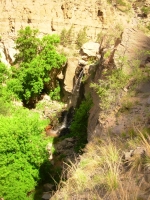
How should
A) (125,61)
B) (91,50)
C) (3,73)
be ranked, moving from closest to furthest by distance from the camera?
(125,61) < (91,50) < (3,73)

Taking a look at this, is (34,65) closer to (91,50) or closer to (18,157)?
(91,50)

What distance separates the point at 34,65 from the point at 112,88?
12.7 metres

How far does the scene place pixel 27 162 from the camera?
12.3 m

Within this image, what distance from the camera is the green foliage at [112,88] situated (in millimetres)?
9289

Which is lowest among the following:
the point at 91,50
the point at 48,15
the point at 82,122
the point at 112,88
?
the point at 82,122

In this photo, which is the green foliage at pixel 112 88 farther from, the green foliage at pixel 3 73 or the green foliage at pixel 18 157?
the green foliage at pixel 3 73

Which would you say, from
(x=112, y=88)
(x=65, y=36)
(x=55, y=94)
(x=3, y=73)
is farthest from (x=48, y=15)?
(x=112, y=88)

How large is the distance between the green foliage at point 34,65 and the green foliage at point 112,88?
39.2 ft

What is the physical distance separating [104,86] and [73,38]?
64.2ft

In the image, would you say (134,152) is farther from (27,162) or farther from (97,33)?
(97,33)

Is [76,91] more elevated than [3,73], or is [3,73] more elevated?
[3,73]

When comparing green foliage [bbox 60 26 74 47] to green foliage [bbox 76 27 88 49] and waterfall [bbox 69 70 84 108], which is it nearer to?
green foliage [bbox 76 27 88 49]

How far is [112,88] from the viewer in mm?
9883

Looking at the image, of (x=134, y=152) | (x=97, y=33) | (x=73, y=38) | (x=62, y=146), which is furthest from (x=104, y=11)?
(x=134, y=152)
